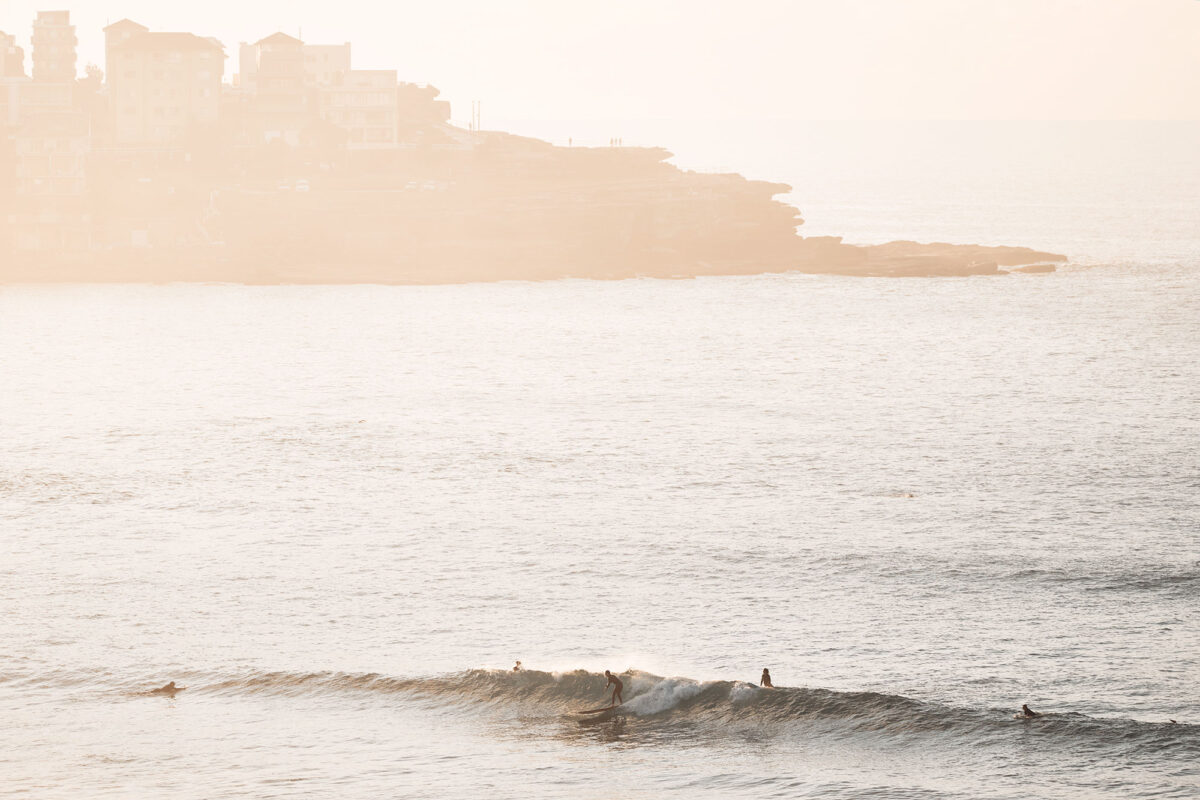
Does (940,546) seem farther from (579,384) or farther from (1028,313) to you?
(1028,313)

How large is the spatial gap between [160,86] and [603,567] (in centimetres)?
12314

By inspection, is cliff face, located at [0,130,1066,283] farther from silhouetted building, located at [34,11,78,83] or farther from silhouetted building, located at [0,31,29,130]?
silhouetted building, located at [34,11,78,83]

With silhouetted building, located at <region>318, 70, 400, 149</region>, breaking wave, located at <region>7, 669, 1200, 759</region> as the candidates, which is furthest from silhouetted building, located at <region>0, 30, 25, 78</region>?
breaking wave, located at <region>7, 669, 1200, 759</region>

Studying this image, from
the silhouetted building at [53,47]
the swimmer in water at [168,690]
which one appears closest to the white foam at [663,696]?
the swimmer in water at [168,690]

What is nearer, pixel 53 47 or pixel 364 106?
pixel 53 47

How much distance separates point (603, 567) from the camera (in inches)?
2096

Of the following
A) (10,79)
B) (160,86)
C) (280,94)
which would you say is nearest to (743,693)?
(160,86)

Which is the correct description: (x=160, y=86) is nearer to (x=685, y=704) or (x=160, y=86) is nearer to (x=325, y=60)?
(x=325, y=60)

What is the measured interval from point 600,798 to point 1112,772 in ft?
43.4

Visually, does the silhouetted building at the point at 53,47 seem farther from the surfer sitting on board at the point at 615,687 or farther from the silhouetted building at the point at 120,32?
the surfer sitting on board at the point at 615,687

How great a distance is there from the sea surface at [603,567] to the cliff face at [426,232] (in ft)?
105

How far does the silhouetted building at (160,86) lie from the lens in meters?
157

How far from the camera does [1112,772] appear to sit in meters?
35.7

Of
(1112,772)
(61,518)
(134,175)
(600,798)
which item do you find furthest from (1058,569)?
(134,175)
